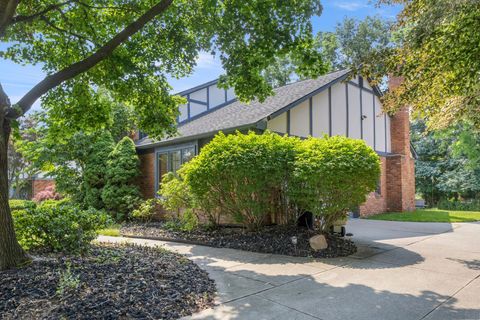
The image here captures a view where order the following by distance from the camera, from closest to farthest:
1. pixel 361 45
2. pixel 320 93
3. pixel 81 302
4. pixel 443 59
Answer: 1. pixel 81 302
2. pixel 443 59
3. pixel 320 93
4. pixel 361 45

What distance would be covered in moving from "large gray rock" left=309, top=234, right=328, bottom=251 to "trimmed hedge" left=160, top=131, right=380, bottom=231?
54 cm

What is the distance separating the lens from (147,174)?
13.9 metres

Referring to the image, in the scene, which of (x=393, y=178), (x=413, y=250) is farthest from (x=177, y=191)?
(x=393, y=178)

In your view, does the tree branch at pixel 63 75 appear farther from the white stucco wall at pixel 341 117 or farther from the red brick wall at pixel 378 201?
the red brick wall at pixel 378 201

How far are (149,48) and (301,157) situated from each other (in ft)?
14.0

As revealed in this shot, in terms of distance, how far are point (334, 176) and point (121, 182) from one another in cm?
888

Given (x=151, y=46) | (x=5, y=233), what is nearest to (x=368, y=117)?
(x=151, y=46)

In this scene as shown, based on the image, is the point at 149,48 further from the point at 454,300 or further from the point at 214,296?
the point at 454,300

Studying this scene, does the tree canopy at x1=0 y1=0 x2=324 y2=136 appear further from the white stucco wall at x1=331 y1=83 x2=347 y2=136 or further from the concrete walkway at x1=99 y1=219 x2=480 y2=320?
the white stucco wall at x1=331 y1=83 x2=347 y2=136

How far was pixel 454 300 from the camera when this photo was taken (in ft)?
14.0

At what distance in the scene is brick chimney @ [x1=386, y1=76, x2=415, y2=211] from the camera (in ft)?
51.5

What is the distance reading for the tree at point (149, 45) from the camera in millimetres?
6259

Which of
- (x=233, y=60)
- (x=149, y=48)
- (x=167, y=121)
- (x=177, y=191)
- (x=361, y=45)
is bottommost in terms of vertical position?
(x=177, y=191)

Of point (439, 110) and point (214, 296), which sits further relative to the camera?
point (439, 110)
